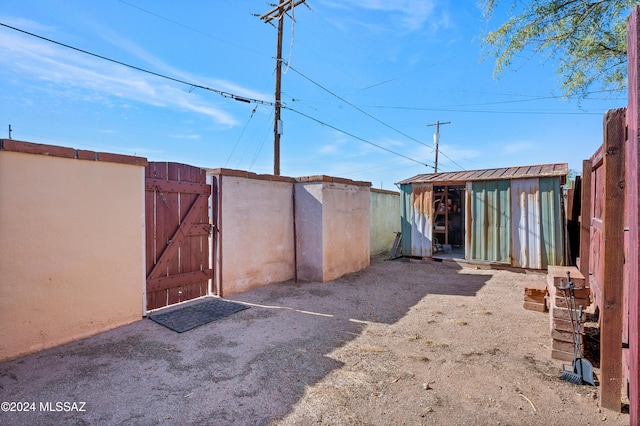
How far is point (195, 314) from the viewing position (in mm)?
4156

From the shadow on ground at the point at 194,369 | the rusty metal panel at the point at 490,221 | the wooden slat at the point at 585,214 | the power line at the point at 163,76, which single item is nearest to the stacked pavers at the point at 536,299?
the wooden slat at the point at 585,214

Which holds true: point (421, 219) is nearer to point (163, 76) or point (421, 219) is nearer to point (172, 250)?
point (172, 250)

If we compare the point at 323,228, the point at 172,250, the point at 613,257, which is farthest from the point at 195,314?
the point at 613,257

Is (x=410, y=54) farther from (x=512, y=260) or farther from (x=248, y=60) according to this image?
(x=512, y=260)

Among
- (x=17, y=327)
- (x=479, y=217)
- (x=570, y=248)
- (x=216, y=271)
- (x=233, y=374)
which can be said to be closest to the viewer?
(x=233, y=374)

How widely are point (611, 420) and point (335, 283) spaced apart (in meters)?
4.46

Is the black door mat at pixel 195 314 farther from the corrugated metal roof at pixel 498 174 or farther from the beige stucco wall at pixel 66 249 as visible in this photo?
the corrugated metal roof at pixel 498 174

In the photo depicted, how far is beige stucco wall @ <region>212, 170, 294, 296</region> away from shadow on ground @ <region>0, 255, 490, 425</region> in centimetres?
87

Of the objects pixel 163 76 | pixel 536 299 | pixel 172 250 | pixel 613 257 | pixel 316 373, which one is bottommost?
pixel 316 373

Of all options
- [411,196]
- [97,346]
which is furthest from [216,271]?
[411,196]

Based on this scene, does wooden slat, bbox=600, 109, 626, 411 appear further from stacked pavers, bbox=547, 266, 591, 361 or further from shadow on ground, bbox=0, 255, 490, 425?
shadow on ground, bbox=0, 255, 490, 425

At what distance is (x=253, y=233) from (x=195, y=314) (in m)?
1.80

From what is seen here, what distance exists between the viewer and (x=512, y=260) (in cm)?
742

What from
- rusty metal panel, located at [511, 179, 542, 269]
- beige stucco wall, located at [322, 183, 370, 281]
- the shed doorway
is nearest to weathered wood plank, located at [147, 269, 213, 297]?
beige stucco wall, located at [322, 183, 370, 281]
